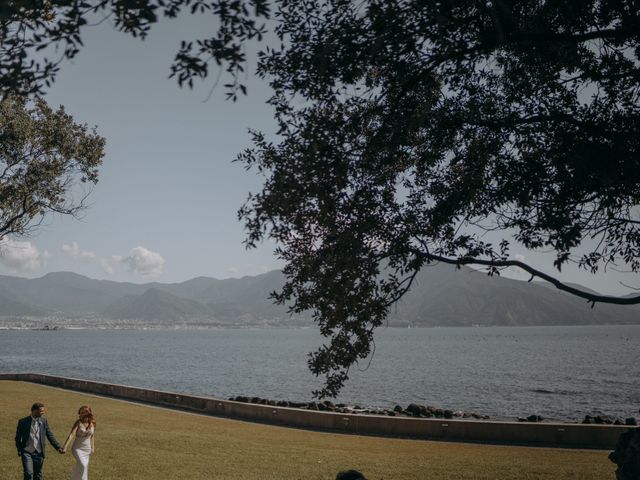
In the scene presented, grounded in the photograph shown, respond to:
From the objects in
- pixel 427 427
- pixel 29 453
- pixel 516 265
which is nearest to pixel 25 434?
pixel 29 453

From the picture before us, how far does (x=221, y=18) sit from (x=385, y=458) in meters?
14.2

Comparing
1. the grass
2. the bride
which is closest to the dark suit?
the bride

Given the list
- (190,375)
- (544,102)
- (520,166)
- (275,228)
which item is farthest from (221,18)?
(190,375)

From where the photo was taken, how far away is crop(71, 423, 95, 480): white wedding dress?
11.4 meters

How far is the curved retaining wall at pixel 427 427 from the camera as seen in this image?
2052cm

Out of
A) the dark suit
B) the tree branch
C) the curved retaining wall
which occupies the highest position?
the tree branch

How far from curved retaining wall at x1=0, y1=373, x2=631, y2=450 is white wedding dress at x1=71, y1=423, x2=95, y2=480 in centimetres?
1437

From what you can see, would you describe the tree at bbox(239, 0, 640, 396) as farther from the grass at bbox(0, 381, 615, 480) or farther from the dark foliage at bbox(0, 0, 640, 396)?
the grass at bbox(0, 381, 615, 480)

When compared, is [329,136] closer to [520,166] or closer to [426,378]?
[520,166]

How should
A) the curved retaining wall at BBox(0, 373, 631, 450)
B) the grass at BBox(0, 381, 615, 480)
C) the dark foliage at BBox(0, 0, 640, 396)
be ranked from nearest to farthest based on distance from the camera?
the dark foliage at BBox(0, 0, 640, 396) < the grass at BBox(0, 381, 615, 480) < the curved retaining wall at BBox(0, 373, 631, 450)

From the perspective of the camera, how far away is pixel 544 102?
33.0 ft

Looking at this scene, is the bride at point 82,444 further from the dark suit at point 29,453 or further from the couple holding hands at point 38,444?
the dark suit at point 29,453

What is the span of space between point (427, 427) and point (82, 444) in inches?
586

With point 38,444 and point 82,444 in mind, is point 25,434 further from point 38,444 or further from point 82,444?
point 82,444
